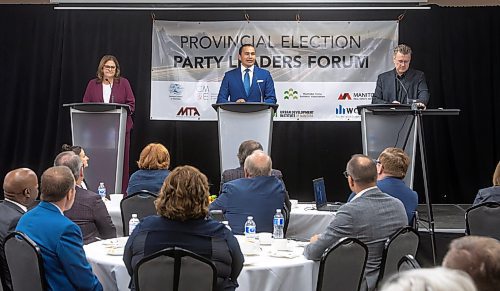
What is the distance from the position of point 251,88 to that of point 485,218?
3256 mm

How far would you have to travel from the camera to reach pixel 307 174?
8.48 m

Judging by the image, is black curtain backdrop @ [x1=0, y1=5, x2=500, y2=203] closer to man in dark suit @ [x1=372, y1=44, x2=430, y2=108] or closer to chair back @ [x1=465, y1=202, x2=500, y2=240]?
man in dark suit @ [x1=372, y1=44, x2=430, y2=108]

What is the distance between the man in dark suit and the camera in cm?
655

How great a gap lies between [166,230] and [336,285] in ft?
3.30

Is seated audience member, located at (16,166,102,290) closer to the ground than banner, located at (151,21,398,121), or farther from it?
closer to the ground

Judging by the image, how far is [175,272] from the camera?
114 inches

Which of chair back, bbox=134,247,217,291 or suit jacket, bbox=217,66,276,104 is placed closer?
chair back, bbox=134,247,217,291

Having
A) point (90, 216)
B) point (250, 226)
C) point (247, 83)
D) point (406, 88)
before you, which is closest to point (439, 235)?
point (406, 88)

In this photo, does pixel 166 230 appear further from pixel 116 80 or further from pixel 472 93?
pixel 472 93

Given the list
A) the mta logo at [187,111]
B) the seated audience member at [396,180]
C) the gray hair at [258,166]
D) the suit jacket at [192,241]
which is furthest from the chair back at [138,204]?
the mta logo at [187,111]

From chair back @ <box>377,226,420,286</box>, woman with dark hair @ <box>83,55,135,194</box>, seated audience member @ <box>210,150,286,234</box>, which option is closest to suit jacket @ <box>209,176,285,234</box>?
seated audience member @ <box>210,150,286,234</box>

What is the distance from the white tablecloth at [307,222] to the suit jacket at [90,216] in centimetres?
161

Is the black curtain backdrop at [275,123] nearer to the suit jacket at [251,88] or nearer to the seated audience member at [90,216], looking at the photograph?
the suit jacket at [251,88]

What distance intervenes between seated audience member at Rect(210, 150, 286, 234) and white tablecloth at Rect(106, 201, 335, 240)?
78 centimetres
